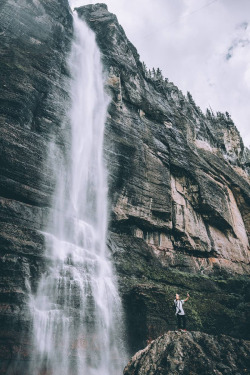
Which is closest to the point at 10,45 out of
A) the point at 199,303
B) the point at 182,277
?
the point at 182,277

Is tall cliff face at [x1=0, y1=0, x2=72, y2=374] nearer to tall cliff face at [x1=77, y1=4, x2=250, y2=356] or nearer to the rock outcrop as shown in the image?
the rock outcrop

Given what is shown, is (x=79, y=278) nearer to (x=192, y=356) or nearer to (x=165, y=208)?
(x=192, y=356)

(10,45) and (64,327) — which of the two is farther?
(10,45)

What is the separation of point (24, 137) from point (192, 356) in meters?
12.4

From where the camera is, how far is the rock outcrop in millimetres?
8188

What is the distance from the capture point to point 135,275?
15156 millimetres

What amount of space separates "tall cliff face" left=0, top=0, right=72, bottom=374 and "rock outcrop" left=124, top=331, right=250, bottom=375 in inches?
166

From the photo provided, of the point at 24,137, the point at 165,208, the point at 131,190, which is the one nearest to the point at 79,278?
the point at 24,137

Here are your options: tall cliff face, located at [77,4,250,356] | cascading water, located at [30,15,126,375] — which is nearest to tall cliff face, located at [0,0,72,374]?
cascading water, located at [30,15,126,375]

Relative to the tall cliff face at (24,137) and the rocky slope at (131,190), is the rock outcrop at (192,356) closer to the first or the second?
the rocky slope at (131,190)

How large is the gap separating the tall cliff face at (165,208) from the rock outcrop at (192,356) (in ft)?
11.0

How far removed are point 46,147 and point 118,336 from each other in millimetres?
10231

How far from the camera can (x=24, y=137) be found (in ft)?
48.9

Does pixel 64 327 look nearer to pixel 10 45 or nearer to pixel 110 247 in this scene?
pixel 110 247
